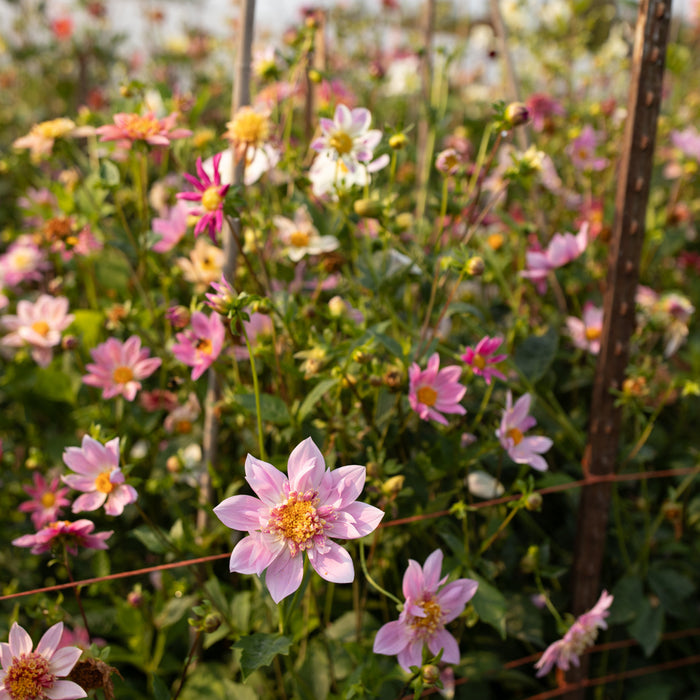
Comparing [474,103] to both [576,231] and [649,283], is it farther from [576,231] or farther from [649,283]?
[576,231]

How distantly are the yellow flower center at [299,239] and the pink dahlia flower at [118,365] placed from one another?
0.91 feet

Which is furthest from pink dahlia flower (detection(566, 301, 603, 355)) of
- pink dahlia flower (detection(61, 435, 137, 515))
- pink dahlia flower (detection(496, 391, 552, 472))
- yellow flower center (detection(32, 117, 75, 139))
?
yellow flower center (detection(32, 117, 75, 139))

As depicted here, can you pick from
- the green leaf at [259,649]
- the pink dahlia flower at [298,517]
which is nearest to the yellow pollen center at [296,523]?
the pink dahlia flower at [298,517]

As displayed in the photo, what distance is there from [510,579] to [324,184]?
694 mm

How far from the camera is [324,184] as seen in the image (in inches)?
39.2

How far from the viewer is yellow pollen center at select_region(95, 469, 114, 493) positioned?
2.57 feet

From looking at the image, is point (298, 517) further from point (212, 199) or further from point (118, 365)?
point (118, 365)

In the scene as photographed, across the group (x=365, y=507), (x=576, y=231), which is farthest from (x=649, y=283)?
(x=365, y=507)

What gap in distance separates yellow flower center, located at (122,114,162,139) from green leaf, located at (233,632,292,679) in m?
0.67

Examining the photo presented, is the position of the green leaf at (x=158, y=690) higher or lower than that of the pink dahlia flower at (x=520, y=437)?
lower

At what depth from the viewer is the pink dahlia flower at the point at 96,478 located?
0.77 meters

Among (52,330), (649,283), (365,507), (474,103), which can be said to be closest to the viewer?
(365,507)

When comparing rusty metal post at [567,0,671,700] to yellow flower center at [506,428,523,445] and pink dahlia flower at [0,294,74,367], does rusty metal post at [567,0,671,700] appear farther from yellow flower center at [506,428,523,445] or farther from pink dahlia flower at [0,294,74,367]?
pink dahlia flower at [0,294,74,367]

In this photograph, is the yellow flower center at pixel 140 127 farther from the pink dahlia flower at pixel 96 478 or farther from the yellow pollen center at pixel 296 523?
the yellow pollen center at pixel 296 523
